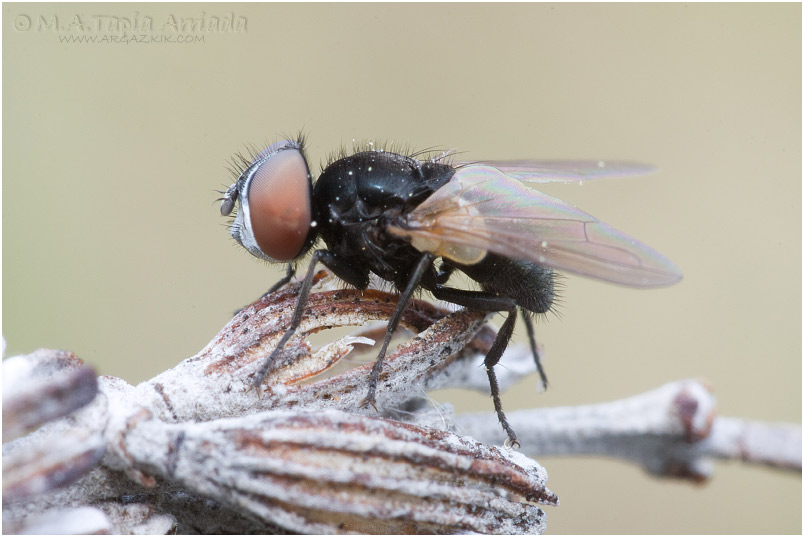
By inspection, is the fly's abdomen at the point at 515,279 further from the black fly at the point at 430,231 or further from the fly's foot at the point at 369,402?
the fly's foot at the point at 369,402

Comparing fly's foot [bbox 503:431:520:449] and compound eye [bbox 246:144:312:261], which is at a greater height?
compound eye [bbox 246:144:312:261]

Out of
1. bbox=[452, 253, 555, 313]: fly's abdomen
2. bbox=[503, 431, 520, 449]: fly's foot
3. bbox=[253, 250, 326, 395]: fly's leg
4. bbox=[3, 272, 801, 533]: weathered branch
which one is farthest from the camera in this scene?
bbox=[452, 253, 555, 313]: fly's abdomen

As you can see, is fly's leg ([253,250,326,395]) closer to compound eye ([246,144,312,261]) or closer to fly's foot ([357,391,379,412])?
compound eye ([246,144,312,261])

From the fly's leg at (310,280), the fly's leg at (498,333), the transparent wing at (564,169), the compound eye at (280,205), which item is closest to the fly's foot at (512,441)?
the fly's leg at (498,333)

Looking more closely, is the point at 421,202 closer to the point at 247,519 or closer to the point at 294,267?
the point at 294,267

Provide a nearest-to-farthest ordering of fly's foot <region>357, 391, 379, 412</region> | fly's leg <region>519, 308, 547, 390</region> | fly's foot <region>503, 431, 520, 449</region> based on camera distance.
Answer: fly's foot <region>357, 391, 379, 412</region>
fly's foot <region>503, 431, 520, 449</region>
fly's leg <region>519, 308, 547, 390</region>

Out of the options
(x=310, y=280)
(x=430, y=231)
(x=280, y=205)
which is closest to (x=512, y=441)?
(x=430, y=231)

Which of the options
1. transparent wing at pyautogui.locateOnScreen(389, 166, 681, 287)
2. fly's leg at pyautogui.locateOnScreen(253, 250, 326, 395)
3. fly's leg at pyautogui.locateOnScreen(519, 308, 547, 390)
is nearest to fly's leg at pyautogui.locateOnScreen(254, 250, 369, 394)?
fly's leg at pyautogui.locateOnScreen(253, 250, 326, 395)
